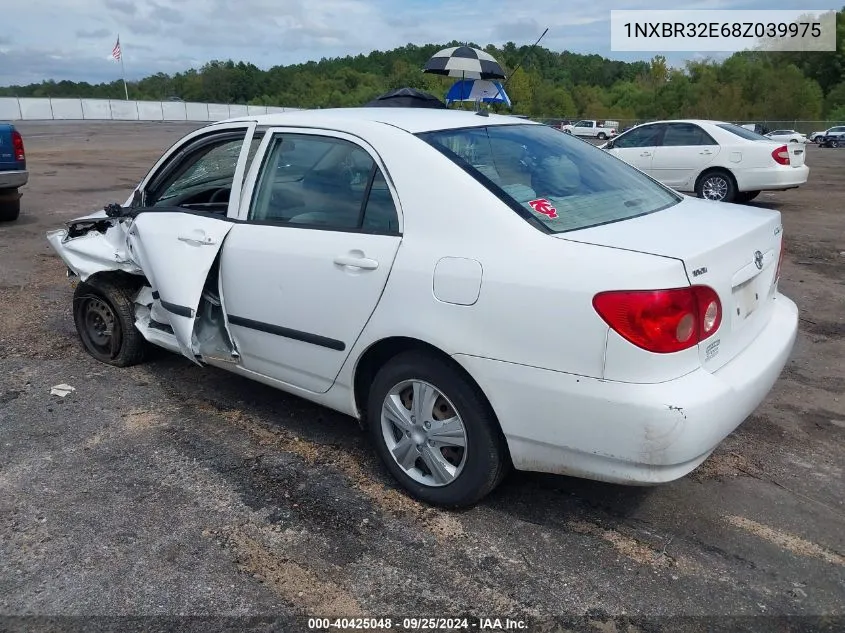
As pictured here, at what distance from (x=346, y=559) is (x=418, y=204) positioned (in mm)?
1449

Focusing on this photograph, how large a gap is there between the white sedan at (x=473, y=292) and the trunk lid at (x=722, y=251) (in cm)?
1

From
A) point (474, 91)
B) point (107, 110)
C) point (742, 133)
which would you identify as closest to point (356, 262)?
point (474, 91)

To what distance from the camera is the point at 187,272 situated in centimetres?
377

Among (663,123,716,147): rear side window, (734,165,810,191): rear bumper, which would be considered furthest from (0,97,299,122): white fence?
(734,165,810,191): rear bumper

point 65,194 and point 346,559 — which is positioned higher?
point 65,194

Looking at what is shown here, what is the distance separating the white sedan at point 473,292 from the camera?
2506 mm

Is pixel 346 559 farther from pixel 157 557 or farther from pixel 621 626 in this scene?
pixel 621 626

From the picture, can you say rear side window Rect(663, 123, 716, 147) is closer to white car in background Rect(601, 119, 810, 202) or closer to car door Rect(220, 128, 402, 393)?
white car in background Rect(601, 119, 810, 202)

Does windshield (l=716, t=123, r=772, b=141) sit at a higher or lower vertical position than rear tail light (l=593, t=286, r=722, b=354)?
higher

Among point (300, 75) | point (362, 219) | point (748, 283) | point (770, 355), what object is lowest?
point (770, 355)

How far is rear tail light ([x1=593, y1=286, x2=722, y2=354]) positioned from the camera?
243 centimetres

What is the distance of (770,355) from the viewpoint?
3.01 metres

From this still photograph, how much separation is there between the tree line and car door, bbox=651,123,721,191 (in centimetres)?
4381

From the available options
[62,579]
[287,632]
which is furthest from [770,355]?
[62,579]
